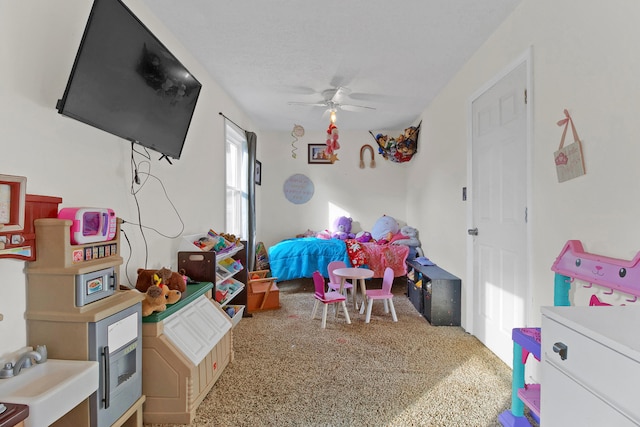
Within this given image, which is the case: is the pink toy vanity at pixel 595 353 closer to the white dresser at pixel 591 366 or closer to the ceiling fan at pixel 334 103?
the white dresser at pixel 591 366

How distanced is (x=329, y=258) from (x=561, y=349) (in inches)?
126

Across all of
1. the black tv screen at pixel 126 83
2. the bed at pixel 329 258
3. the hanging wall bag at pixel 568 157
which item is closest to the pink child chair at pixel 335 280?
the bed at pixel 329 258

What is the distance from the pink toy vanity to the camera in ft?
2.50

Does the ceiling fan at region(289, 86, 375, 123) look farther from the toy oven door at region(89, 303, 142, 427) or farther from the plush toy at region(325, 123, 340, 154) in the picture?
the toy oven door at region(89, 303, 142, 427)

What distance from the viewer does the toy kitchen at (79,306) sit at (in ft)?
4.05

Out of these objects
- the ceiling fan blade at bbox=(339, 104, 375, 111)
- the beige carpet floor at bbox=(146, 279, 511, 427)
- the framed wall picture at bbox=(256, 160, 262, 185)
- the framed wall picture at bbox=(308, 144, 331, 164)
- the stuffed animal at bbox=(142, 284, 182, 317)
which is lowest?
the beige carpet floor at bbox=(146, 279, 511, 427)

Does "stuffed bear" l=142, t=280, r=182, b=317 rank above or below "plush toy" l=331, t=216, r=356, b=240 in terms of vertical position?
below

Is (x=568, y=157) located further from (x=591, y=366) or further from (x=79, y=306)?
(x=79, y=306)

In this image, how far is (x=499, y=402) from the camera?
→ 178cm

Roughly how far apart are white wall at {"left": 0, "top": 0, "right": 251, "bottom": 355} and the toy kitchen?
0.08m

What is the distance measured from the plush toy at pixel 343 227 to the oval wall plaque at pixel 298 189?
0.64m

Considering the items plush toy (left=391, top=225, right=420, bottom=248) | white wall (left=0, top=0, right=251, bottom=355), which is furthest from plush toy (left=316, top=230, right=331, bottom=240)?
white wall (left=0, top=0, right=251, bottom=355)

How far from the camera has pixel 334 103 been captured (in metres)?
3.62

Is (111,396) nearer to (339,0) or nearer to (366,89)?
(339,0)
